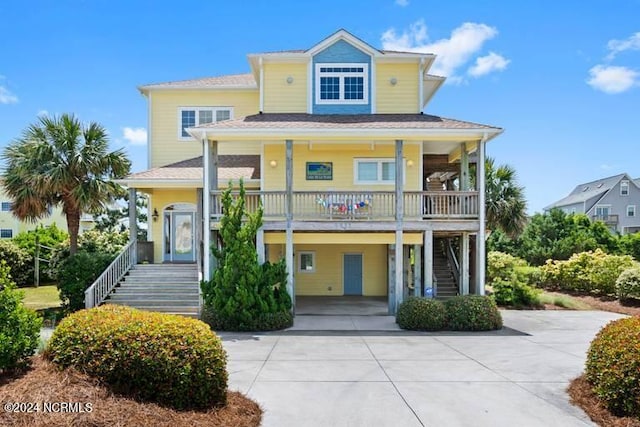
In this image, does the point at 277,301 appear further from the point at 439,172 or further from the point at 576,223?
the point at 576,223

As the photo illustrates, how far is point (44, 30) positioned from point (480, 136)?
1510 centimetres

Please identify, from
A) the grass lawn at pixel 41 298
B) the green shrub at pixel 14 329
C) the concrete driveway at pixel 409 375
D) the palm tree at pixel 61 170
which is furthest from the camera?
the grass lawn at pixel 41 298

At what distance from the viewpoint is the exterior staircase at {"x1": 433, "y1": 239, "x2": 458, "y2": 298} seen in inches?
693

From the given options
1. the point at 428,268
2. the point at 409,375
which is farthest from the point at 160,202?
the point at 409,375

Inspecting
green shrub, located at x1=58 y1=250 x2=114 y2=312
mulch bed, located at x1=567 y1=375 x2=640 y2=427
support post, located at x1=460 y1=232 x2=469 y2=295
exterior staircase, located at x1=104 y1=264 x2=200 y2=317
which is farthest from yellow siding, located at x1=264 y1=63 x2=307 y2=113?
mulch bed, located at x1=567 y1=375 x2=640 y2=427

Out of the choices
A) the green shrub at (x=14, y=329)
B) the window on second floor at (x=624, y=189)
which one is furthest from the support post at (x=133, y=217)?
the window on second floor at (x=624, y=189)

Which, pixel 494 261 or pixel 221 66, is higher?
pixel 221 66

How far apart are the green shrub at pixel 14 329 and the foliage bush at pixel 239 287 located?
6901 millimetres

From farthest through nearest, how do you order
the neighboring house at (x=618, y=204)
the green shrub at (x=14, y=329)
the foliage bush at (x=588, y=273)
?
1. the neighboring house at (x=618, y=204)
2. the foliage bush at (x=588, y=273)
3. the green shrub at (x=14, y=329)

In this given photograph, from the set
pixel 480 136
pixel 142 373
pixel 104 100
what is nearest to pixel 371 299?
pixel 480 136

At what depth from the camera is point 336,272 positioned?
1964cm

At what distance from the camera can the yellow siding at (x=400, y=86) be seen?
17266 millimetres

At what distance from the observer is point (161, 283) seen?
51.4ft

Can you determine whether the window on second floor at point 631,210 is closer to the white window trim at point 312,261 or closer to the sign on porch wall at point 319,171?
the white window trim at point 312,261
